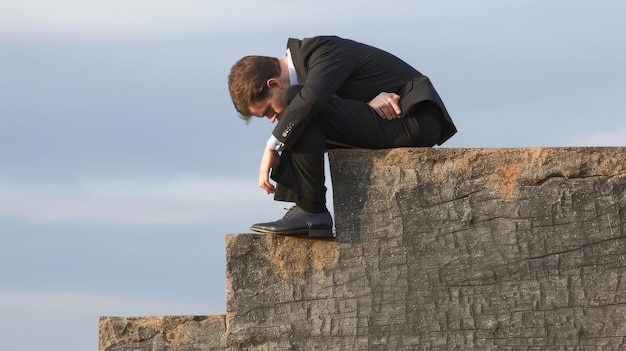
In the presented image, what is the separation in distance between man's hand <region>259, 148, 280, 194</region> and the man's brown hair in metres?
0.29

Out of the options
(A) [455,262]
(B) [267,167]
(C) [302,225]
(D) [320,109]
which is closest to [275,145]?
(B) [267,167]

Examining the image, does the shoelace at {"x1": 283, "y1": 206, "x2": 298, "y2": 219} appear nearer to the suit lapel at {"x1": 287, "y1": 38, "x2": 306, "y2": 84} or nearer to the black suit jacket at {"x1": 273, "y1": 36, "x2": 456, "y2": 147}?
the black suit jacket at {"x1": 273, "y1": 36, "x2": 456, "y2": 147}

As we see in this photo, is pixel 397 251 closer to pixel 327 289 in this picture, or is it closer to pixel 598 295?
pixel 327 289

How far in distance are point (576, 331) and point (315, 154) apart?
1501 millimetres

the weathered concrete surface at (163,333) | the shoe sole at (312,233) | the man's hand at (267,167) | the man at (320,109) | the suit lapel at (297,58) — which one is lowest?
the weathered concrete surface at (163,333)

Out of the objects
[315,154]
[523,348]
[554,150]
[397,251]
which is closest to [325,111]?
[315,154]

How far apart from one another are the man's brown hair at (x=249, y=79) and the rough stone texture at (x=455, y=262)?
52 cm

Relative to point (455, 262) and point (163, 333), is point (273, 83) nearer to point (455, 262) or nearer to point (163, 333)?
point (455, 262)

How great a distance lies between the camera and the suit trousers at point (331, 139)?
5.26 m

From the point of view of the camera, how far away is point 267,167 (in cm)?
526

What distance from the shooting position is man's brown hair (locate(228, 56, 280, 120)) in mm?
5312

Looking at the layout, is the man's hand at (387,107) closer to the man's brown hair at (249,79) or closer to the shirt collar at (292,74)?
the shirt collar at (292,74)

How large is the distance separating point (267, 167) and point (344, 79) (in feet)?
1.92

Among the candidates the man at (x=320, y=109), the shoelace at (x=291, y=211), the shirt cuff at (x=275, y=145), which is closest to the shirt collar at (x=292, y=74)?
the man at (x=320, y=109)
